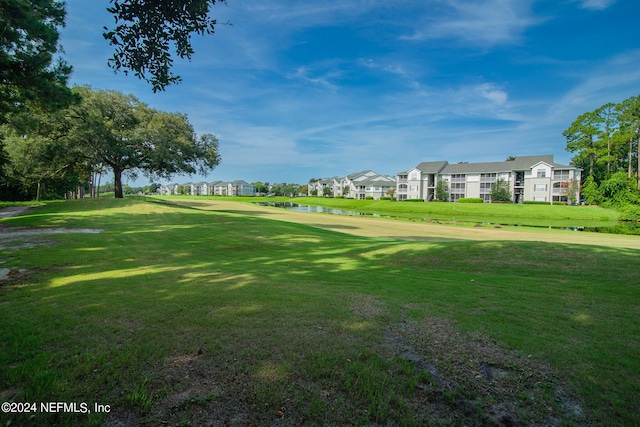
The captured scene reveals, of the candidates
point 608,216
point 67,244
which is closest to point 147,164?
point 67,244

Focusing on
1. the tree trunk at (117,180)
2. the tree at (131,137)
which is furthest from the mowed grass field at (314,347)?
the tree trunk at (117,180)

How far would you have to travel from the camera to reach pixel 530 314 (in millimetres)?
5391

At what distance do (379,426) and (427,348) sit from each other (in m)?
1.63

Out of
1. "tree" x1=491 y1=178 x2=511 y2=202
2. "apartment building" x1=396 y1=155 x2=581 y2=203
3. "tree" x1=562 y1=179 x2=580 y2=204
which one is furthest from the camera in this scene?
"tree" x1=491 y1=178 x2=511 y2=202

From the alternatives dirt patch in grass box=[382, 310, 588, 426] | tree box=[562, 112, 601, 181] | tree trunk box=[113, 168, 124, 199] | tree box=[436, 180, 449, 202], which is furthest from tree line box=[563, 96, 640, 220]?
tree trunk box=[113, 168, 124, 199]

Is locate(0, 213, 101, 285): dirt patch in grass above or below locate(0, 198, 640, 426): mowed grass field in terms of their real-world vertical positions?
above

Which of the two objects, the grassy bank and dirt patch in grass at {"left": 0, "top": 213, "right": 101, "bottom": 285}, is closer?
A: dirt patch in grass at {"left": 0, "top": 213, "right": 101, "bottom": 285}

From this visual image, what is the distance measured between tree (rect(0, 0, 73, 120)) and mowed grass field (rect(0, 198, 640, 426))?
817 cm

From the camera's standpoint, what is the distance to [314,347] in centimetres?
388

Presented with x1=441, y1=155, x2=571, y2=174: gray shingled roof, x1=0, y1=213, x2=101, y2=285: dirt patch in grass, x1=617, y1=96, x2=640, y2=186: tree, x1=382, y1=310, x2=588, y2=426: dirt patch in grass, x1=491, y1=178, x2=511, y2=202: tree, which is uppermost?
x1=617, y1=96, x2=640, y2=186: tree

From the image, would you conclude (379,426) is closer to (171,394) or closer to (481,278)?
(171,394)

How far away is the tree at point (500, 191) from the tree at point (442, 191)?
10.3 m

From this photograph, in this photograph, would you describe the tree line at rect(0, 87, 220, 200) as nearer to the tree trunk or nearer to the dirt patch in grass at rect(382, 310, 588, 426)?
the tree trunk

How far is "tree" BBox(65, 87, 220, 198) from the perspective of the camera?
3325 cm
